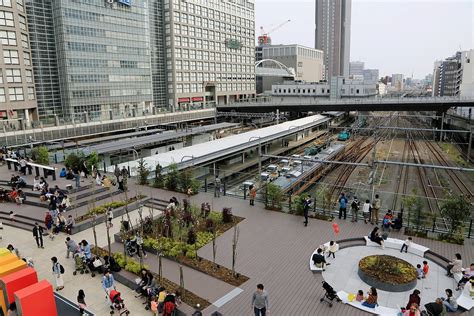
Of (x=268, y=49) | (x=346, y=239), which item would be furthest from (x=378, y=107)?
(x=268, y=49)

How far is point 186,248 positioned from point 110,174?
1444cm

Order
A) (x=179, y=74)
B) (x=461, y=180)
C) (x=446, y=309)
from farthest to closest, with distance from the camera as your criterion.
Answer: (x=179, y=74), (x=461, y=180), (x=446, y=309)

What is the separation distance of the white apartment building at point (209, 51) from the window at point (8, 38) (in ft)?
99.3

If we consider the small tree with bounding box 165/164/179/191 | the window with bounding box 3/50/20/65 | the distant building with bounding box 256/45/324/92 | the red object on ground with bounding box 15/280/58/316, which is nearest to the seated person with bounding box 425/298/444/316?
the red object on ground with bounding box 15/280/58/316

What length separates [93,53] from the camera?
57.4 meters

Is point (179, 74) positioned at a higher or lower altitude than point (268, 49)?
lower

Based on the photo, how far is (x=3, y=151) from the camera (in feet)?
108

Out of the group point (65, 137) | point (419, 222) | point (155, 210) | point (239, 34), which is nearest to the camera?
point (419, 222)

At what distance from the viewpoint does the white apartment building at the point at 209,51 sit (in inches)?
3120

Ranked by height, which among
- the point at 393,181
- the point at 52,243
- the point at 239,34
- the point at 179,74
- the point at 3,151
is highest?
the point at 239,34

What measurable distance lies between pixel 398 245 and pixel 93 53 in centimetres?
5676

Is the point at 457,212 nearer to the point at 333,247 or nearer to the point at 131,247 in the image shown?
the point at 333,247

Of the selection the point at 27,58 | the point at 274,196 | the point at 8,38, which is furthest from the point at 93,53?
the point at 274,196

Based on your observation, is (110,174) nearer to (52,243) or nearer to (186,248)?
(52,243)
